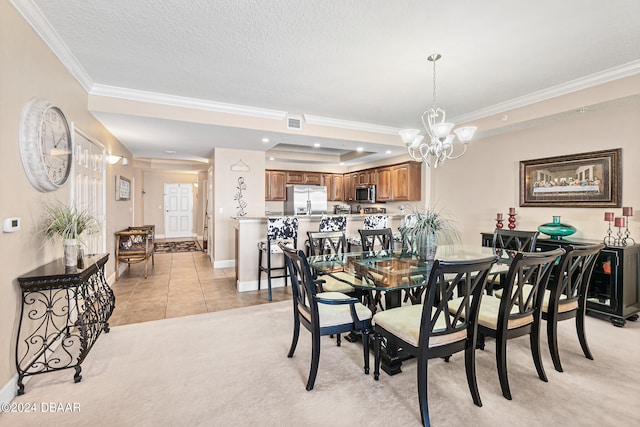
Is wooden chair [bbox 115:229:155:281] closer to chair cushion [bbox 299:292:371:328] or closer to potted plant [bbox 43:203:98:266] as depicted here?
potted plant [bbox 43:203:98:266]

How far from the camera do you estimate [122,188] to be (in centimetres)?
521

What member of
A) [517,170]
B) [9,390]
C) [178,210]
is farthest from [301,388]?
[178,210]

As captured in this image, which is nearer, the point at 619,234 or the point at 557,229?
the point at 619,234

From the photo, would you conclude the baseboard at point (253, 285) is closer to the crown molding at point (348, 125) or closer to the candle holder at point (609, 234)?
the crown molding at point (348, 125)

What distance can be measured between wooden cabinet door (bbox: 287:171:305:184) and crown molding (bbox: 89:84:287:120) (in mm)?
3433

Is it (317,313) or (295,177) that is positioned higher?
(295,177)

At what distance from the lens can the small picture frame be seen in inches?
193

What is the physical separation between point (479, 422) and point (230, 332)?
2.16m

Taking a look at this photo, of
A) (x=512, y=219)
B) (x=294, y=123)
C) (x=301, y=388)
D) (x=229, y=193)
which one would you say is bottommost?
(x=301, y=388)

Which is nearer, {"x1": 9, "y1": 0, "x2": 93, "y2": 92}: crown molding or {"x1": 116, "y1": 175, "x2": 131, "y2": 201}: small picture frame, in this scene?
{"x1": 9, "y1": 0, "x2": 93, "y2": 92}: crown molding

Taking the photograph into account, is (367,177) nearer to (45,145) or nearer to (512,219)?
(512,219)

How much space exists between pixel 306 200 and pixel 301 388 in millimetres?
5485

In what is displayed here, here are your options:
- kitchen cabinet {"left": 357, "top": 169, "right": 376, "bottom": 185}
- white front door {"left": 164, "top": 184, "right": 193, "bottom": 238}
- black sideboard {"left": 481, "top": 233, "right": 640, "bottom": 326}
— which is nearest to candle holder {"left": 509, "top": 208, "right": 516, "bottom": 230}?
black sideboard {"left": 481, "top": 233, "right": 640, "bottom": 326}

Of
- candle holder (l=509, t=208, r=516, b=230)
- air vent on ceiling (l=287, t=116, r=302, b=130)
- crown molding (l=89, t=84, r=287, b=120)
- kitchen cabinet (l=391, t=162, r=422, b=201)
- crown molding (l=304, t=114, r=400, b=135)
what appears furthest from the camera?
kitchen cabinet (l=391, t=162, r=422, b=201)
